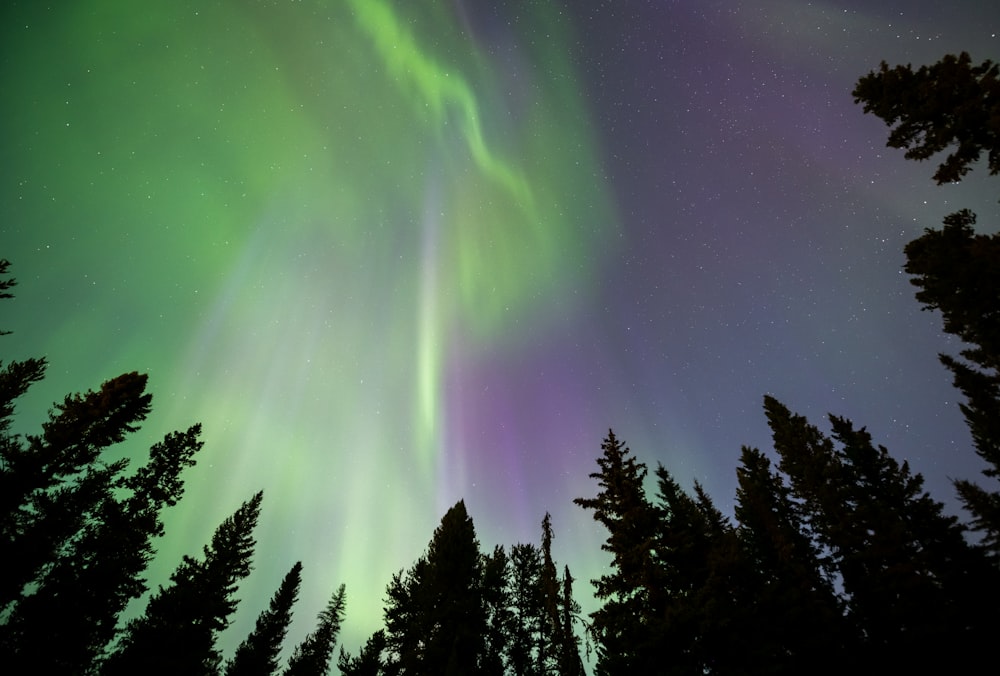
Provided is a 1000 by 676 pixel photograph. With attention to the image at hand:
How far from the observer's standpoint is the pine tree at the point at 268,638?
35.7 m

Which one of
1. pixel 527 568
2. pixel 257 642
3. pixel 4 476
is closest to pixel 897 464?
pixel 527 568

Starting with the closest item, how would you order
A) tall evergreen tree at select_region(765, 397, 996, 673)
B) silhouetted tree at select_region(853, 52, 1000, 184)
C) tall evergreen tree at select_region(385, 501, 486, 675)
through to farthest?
1. silhouetted tree at select_region(853, 52, 1000, 184)
2. tall evergreen tree at select_region(765, 397, 996, 673)
3. tall evergreen tree at select_region(385, 501, 486, 675)

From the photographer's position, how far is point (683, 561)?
57.5 feet

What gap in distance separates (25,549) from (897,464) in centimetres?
4783

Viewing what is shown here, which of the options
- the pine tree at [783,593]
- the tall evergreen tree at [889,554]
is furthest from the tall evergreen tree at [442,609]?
the tall evergreen tree at [889,554]

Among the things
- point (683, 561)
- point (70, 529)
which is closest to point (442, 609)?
point (683, 561)

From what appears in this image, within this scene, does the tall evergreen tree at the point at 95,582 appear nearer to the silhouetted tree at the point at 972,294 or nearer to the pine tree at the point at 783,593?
the pine tree at the point at 783,593

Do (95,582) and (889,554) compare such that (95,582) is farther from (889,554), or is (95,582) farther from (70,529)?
(889,554)

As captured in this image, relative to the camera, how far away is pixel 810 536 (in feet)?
75.5

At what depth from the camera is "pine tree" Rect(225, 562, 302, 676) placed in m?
35.7

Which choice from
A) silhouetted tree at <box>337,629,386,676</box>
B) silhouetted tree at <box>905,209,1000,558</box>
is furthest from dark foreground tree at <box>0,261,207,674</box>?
silhouetted tree at <box>905,209,1000,558</box>

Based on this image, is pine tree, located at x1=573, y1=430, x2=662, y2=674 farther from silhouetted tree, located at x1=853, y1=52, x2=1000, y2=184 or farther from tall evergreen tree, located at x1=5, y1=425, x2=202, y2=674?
tall evergreen tree, located at x1=5, y1=425, x2=202, y2=674

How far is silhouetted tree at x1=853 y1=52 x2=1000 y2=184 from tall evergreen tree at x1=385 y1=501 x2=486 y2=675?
27.2 meters

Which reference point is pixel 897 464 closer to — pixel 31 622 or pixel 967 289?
pixel 967 289
